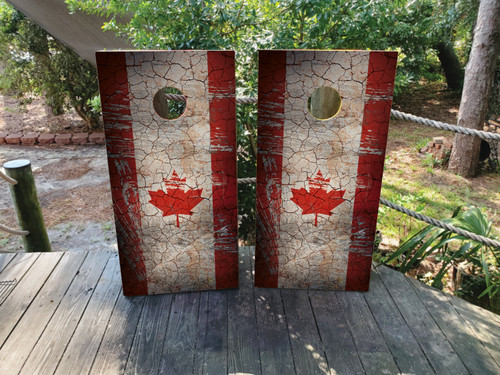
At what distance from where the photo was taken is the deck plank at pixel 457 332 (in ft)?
5.04

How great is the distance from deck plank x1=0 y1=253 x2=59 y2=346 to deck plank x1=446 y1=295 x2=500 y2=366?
6.11ft

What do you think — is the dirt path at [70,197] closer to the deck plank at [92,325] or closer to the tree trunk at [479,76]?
the deck plank at [92,325]

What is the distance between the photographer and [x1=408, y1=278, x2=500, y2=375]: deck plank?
1.54 metres

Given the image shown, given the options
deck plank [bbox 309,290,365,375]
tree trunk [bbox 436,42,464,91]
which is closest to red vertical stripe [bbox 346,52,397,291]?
deck plank [bbox 309,290,365,375]

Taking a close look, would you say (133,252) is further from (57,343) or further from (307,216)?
(307,216)

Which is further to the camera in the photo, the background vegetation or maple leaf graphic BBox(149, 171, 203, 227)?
the background vegetation

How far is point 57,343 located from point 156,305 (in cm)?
40

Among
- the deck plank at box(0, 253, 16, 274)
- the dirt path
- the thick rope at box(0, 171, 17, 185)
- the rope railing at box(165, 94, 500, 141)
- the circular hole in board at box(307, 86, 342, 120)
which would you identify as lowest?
the dirt path

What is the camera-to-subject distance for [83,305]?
1841 mm

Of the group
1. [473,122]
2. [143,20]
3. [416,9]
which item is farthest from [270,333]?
[416,9]

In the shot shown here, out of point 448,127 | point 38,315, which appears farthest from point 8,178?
point 448,127

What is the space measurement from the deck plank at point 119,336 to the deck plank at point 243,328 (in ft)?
1.27

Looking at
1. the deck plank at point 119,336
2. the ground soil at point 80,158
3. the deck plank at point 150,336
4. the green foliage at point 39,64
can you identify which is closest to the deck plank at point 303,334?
the deck plank at point 150,336

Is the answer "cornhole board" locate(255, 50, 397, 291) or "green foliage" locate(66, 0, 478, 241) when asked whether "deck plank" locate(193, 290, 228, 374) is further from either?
"green foliage" locate(66, 0, 478, 241)
